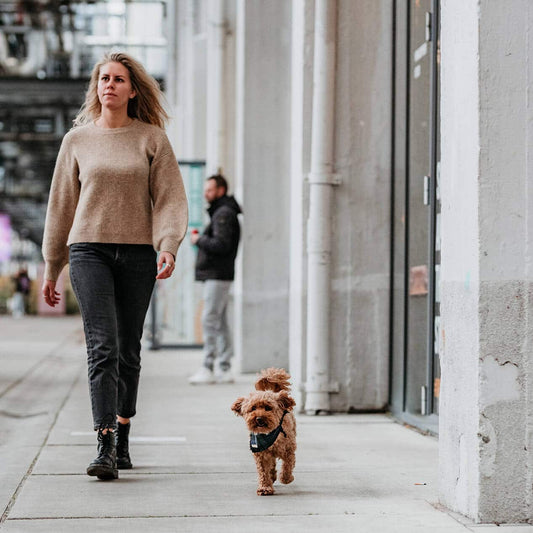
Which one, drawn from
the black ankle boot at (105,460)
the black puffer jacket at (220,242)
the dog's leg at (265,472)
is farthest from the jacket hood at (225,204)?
the dog's leg at (265,472)

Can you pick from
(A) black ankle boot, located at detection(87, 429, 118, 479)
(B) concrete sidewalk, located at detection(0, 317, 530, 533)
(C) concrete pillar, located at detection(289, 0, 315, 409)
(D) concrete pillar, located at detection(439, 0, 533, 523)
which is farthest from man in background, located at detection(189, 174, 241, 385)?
(D) concrete pillar, located at detection(439, 0, 533, 523)

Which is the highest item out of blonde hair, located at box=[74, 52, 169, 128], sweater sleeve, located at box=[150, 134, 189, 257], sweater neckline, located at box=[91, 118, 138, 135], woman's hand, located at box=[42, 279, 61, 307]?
blonde hair, located at box=[74, 52, 169, 128]

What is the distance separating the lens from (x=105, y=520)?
4.45 meters

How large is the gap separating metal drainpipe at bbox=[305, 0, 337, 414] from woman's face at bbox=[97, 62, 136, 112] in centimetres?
275

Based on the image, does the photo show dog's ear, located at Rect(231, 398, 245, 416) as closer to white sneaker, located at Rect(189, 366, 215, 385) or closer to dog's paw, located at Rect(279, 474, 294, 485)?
dog's paw, located at Rect(279, 474, 294, 485)

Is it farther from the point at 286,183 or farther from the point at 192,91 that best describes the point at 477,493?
the point at 192,91

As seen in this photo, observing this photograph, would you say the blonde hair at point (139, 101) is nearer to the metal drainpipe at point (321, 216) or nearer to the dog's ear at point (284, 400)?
the dog's ear at point (284, 400)

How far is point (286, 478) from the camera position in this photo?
5191 millimetres

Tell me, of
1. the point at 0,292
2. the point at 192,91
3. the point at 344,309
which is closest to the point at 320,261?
the point at 344,309

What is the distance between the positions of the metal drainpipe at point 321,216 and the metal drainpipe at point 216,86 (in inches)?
284

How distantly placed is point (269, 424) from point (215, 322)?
6169mm

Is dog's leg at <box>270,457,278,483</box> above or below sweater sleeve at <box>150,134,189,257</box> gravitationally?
below

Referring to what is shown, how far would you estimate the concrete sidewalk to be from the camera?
4.44m

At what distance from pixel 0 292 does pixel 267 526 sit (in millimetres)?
42337
